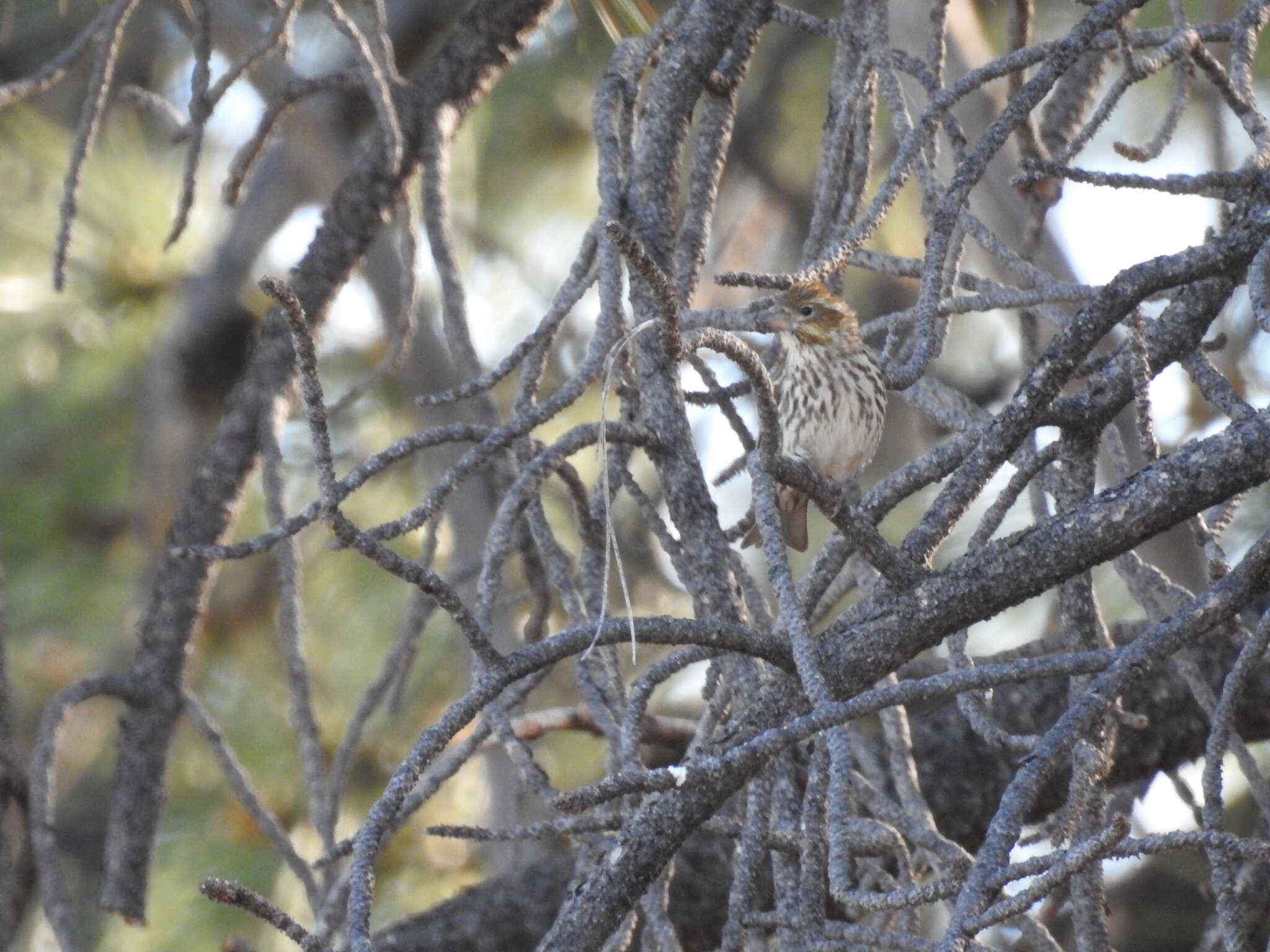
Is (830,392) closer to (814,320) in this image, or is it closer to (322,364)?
(814,320)

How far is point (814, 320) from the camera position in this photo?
11.8 feet

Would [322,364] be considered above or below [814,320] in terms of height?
above

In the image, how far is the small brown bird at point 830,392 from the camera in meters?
3.62

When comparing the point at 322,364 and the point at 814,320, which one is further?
the point at 322,364

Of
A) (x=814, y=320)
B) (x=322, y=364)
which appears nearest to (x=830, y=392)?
(x=814, y=320)

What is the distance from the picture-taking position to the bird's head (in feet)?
11.2

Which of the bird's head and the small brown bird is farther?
the small brown bird

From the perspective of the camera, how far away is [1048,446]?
6.24 ft

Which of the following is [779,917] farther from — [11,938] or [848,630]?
[11,938]

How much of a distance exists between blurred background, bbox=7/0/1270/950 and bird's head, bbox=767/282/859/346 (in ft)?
1.21

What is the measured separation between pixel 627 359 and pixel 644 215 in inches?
8.1

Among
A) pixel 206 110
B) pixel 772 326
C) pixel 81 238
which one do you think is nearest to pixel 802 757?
pixel 772 326

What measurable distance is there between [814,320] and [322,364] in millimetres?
2550

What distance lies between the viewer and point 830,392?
12.0 feet
